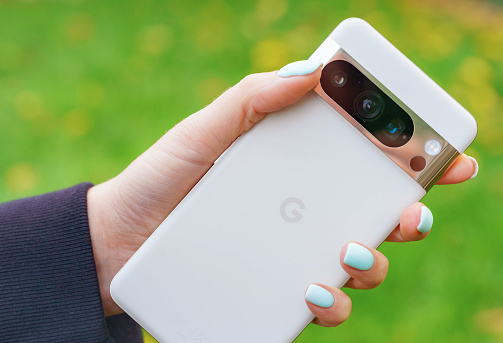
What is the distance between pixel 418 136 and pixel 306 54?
1343 mm

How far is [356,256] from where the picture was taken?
1183 mm

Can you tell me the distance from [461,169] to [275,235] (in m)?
0.44

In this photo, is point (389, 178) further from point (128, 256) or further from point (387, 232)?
point (128, 256)

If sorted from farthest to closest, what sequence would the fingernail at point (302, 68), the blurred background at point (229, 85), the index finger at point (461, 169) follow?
the blurred background at point (229, 85) < the index finger at point (461, 169) < the fingernail at point (302, 68)

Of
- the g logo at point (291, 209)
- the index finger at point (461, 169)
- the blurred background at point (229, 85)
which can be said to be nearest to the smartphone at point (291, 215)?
the g logo at point (291, 209)

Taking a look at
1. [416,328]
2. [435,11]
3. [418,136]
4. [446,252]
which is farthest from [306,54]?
[418,136]

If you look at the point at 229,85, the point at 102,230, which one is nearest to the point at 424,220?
the point at 102,230

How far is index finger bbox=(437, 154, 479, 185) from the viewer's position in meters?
1.31

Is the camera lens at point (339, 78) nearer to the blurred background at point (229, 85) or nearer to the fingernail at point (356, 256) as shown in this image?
the fingernail at point (356, 256)

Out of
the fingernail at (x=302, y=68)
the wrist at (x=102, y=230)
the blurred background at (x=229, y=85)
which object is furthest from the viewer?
the blurred background at (x=229, y=85)

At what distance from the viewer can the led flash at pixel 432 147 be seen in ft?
3.88

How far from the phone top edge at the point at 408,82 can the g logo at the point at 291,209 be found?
288 mm

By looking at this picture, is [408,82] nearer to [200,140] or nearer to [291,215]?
[291,215]

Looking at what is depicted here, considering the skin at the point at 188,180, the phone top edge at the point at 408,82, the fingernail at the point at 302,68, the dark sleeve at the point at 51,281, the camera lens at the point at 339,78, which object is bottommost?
the dark sleeve at the point at 51,281
